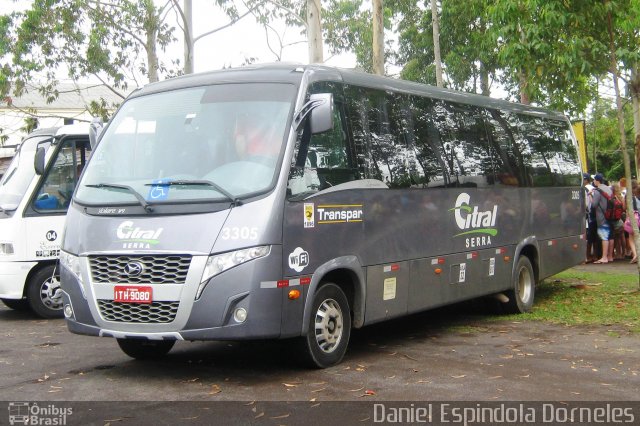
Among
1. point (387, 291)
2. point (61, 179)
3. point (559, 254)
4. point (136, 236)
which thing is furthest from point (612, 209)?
point (136, 236)

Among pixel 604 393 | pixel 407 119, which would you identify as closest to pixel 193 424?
pixel 604 393

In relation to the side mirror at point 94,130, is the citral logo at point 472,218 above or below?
below

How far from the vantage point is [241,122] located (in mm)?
7836

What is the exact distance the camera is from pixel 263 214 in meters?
7.29

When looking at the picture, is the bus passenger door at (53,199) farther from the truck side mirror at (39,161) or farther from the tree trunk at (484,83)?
the tree trunk at (484,83)

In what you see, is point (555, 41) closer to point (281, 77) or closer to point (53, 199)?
point (281, 77)

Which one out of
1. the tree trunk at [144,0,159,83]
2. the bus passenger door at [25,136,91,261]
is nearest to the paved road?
the bus passenger door at [25,136,91,261]

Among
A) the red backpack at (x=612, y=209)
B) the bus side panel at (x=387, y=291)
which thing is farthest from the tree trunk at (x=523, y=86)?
the bus side panel at (x=387, y=291)

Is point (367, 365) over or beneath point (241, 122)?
beneath

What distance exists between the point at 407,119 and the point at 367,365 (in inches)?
118

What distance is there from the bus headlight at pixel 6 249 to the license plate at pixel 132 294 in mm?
5004

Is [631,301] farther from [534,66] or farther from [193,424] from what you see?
[193,424]

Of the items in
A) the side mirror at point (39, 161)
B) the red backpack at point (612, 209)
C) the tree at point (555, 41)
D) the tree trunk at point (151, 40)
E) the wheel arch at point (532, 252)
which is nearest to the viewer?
the side mirror at point (39, 161)

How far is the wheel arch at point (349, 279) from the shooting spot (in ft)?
26.0
